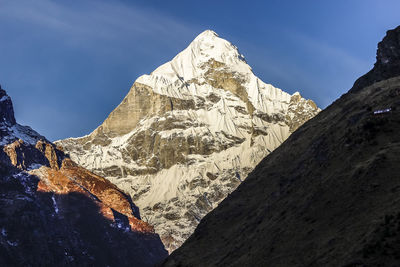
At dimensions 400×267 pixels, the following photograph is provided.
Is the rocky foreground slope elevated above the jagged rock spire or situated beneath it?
situated beneath

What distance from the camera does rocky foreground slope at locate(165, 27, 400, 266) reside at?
266ft

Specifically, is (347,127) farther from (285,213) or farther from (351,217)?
(351,217)

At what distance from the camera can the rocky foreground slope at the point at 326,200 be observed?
3187 inches

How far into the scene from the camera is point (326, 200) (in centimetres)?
10169

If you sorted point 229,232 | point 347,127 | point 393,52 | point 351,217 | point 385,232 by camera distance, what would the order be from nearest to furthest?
point 385,232
point 351,217
point 347,127
point 229,232
point 393,52

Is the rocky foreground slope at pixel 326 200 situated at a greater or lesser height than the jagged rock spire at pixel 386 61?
lesser

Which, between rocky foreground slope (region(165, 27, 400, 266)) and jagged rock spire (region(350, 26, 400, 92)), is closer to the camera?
rocky foreground slope (region(165, 27, 400, 266))

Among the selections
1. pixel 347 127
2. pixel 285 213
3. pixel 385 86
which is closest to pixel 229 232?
pixel 285 213

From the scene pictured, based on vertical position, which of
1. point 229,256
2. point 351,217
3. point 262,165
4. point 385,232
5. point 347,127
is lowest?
point 385,232

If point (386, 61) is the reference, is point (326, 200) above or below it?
below

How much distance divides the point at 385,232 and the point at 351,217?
13.3 m

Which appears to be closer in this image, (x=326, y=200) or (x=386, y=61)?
(x=326, y=200)

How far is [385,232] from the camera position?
2970 inches

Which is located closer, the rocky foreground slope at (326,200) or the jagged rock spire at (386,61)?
the rocky foreground slope at (326,200)
